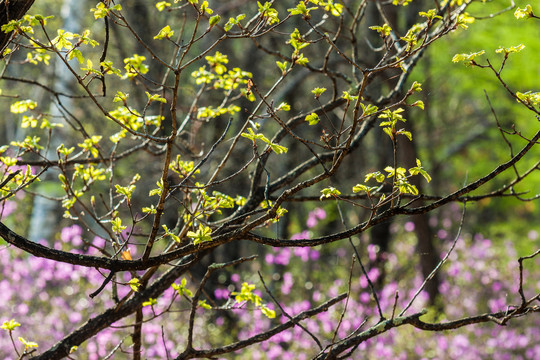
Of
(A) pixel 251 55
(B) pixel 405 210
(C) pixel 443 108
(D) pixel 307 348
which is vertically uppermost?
(C) pixel 443 108

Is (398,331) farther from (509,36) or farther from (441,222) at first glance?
(441,222)

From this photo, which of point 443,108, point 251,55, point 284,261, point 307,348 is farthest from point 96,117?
point 443,108

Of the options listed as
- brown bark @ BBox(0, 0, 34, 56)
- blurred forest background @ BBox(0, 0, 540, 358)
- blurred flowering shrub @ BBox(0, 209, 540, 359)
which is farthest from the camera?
blurred forest background @ BBox(0, 0, 540, 358)

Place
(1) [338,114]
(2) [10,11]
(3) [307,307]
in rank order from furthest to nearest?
(1) [338,114]
(3) [307,307]
(2) [10,11]

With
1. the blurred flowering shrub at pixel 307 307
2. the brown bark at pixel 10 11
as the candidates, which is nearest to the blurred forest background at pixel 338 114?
the blurred flowering shrub at pixel 307 307

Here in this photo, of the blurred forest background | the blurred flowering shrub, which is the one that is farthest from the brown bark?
the blurred forest background

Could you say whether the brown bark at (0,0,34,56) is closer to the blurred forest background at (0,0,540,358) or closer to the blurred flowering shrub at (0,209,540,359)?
the blurred flowering shrub at (0,209,540,359)

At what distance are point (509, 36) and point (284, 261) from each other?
420 centimetres

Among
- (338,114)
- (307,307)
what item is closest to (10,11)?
(307,307)

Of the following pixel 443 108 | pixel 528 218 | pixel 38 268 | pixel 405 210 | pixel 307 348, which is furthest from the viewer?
pixel 528 218

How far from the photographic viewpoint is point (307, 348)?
6051 mm

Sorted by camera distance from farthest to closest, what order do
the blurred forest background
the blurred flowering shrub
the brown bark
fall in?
the blurred forest background
the blurred flowering shrub
the brown bark

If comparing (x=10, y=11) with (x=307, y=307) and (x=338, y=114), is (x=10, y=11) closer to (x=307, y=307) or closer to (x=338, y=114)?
(x=307, y=307)

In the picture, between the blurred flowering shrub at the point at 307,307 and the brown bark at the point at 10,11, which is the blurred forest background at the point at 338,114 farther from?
the brown bark at the point at 10,11
